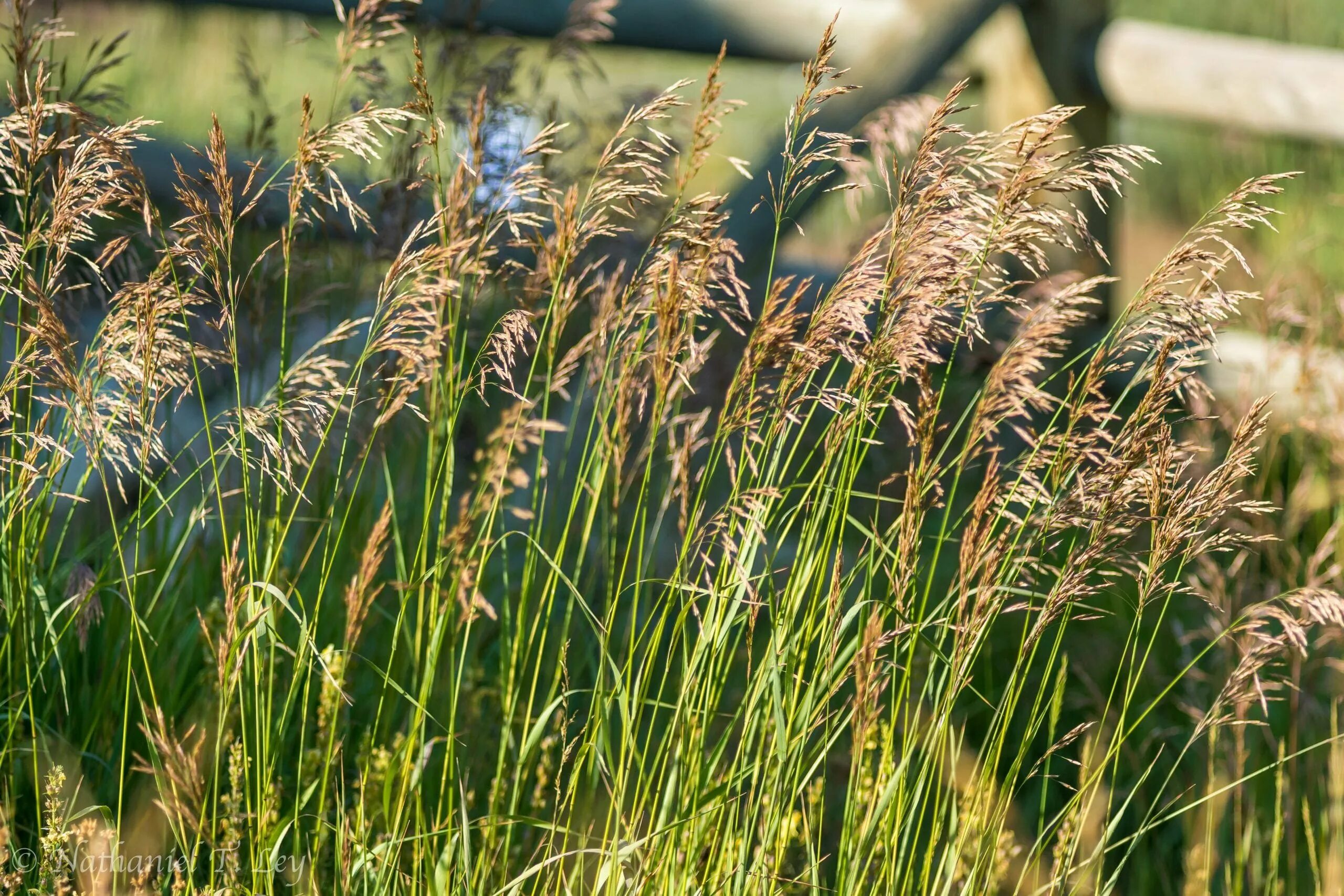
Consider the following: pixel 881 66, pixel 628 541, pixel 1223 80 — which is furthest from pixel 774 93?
pixel 628 541

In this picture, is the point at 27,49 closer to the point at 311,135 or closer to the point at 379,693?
the point at 311,135

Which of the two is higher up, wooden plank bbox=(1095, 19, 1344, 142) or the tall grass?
wooden plank bbox=(1095, 19, 1344, 142)

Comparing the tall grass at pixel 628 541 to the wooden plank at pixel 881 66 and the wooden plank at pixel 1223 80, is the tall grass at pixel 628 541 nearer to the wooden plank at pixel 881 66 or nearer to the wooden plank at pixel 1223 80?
the wooden plank at pixel 881 66

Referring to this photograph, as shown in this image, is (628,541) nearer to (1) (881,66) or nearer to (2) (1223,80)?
(1) (881,66)

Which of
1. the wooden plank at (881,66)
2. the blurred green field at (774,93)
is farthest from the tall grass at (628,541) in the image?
the blurred green field at (774,93)

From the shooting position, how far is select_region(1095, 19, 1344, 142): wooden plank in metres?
2.80

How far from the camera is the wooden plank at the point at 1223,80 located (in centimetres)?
280

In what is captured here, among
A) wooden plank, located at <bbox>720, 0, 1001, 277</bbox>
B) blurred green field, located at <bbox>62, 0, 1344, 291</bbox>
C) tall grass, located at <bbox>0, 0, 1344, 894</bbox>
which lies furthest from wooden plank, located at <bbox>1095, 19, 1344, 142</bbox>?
tall grass, located at <bbox>0, 0, 1344, 894</bbox>

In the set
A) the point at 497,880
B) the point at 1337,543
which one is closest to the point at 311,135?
the point at 497,880

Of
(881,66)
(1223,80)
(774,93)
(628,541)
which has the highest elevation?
(774,93)

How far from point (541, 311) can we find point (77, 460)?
3.94 ft

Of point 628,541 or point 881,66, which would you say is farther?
point 881,66

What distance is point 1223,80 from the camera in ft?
9.61

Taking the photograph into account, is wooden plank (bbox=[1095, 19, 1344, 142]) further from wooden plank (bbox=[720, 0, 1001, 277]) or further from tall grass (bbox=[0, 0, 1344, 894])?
tall grass (bbox=[0, 0, 1344, 894])
